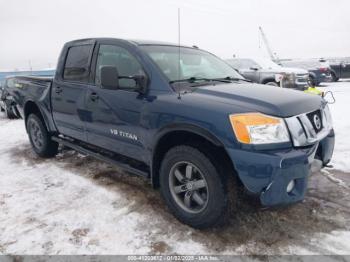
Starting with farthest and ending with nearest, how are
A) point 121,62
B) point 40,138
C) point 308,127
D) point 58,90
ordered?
point 40,138 → point 58,90 → point 121,62 → point 308,127

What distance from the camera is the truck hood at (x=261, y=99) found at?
8.54ft

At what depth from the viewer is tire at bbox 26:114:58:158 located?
5219 mm

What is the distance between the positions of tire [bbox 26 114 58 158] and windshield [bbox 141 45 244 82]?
8.77 feet

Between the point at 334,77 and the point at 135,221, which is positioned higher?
the point at 334,77

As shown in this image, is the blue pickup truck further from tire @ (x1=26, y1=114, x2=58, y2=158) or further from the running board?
tire @ (x1=26, y1=114, x2=58, y2=158)

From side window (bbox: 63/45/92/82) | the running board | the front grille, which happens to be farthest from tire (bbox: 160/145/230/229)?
side window (bbox: 63/45/92/82)

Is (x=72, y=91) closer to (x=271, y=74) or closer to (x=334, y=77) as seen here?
(x=271, y=74)

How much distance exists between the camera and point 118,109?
3.47 meters

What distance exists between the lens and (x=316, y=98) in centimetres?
321

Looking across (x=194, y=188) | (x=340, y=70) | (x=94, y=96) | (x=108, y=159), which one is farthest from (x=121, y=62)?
(x=340, y=70)

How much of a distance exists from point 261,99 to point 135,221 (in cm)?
170

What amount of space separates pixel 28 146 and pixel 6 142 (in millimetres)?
865

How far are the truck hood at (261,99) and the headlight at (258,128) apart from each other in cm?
7

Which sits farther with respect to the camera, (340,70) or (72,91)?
(340,70)
